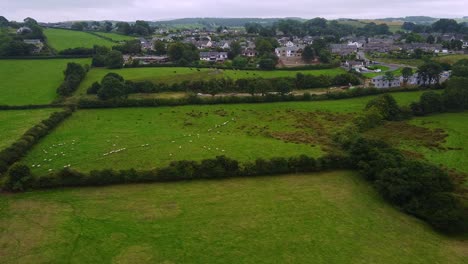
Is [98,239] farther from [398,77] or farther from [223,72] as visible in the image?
[398,77]

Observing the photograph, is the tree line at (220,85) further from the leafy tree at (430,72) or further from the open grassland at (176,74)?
the leafy tree at (430,72)

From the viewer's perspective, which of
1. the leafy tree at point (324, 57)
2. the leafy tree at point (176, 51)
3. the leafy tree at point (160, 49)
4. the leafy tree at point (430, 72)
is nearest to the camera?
the leafy tree at point (430, 72)

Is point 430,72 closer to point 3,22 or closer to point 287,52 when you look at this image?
point 287,52

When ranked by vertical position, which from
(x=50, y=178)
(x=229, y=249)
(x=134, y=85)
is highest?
(x=134, y=85)

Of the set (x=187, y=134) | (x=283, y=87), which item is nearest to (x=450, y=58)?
(x=283, y=87)

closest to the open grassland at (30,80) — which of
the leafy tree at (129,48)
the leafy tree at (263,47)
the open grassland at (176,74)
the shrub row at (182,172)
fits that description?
the open grassland at (176,74)

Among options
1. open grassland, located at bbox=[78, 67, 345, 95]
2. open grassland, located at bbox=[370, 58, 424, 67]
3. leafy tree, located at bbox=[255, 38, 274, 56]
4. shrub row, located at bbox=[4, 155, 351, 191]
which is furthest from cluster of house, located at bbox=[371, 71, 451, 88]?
shrub row, located at bbox=[4, 155, 351, 191]

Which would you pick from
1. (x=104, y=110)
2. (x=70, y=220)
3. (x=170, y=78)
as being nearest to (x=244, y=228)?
(x=70, y=220)
